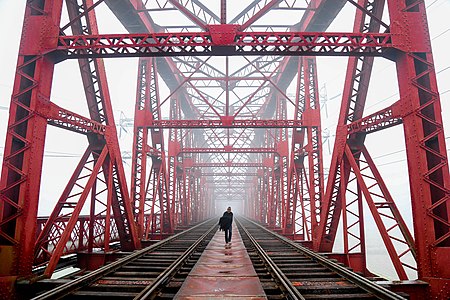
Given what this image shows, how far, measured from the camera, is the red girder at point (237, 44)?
28.8ft

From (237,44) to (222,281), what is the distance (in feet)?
20.1

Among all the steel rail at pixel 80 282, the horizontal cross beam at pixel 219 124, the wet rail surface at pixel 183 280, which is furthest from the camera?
the horizontal cross beam at pixel 219 124

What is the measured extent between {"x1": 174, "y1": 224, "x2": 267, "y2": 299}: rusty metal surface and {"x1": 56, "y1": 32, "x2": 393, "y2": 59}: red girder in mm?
5848

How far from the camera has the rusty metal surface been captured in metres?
5.48

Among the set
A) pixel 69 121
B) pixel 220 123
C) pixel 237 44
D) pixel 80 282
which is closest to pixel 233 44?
pixel 237 44

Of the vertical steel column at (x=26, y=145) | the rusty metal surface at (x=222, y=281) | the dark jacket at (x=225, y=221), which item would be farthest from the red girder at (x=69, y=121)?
the dark jacket at (x=225, y=221)

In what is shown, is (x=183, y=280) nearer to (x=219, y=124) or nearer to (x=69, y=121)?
(x=69, y=121)

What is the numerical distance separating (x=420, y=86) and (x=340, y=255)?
5731mm

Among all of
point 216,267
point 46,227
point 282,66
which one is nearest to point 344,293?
point 216,267

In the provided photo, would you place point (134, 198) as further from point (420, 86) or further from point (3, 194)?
point (420, 86)

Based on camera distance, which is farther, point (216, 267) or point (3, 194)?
point (216, 267)

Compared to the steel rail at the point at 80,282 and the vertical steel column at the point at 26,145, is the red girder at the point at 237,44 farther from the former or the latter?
the steel rail at the point at 80,282

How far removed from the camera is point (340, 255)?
1054cm

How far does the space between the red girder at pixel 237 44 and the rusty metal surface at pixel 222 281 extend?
5848 mm
